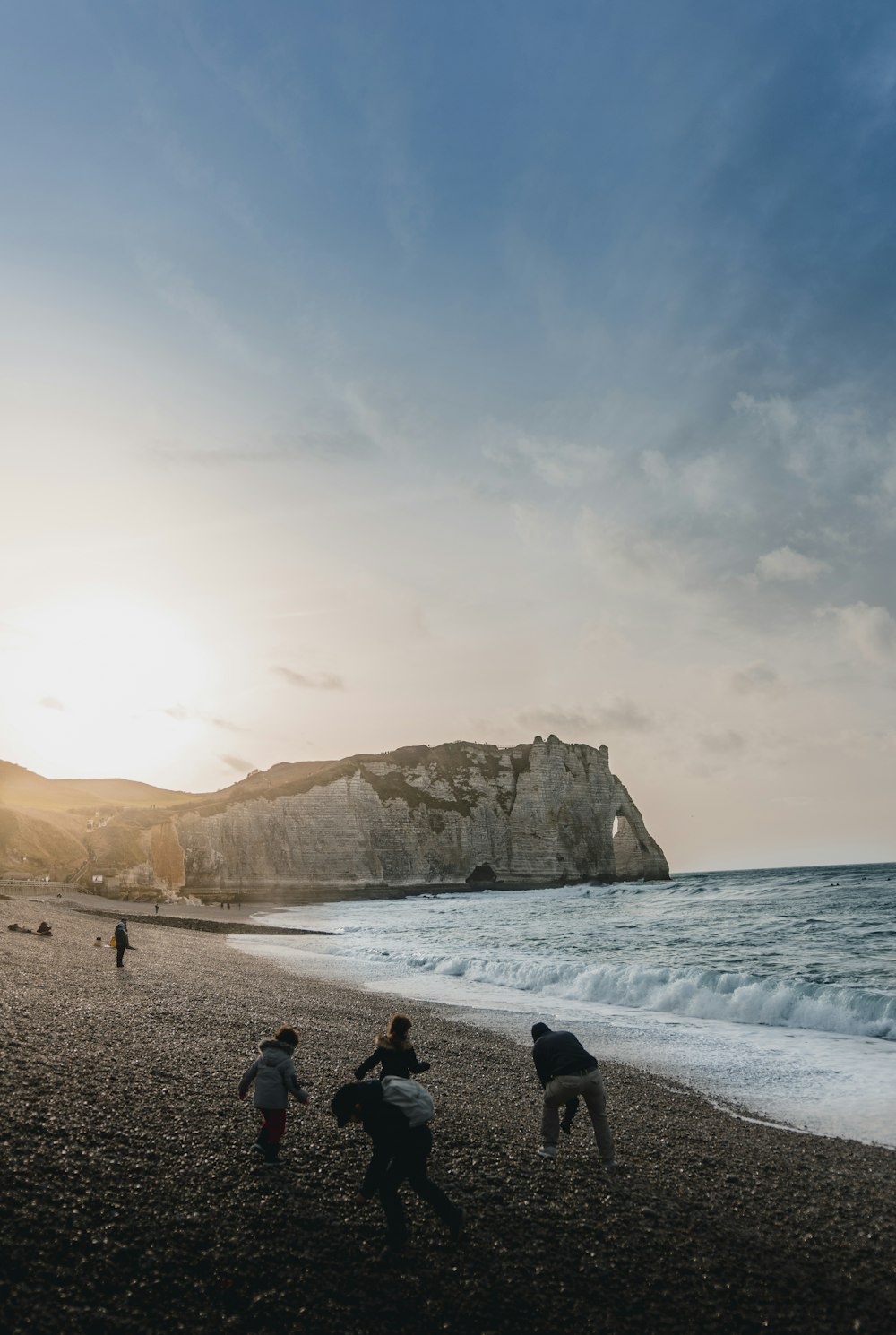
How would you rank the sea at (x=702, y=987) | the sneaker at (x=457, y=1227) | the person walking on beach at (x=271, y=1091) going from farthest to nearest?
the sea at (x=702, y=987)
the person walking on beach at (x=271, y=1091)
the sneaker at (x=457, y=1227)

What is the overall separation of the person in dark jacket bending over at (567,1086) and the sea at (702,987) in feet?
14.1

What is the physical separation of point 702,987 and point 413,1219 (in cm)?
1810

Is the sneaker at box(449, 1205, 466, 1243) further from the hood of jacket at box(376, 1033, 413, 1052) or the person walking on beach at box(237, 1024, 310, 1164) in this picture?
the person walking on beach at box(237, 1024, 310, 1164)

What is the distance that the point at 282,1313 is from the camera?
5.24 m

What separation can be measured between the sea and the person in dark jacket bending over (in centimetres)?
428

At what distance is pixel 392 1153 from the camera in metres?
6.17

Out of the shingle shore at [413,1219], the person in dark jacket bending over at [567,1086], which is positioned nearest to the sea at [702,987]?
the shingle shore at [413,1219]

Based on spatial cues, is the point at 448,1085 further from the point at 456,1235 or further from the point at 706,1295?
the point at 706,1295

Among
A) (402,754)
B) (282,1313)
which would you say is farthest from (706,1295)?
(402,754)

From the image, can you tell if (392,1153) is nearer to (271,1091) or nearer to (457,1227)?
(457,1227)

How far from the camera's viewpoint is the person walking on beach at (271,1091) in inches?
295

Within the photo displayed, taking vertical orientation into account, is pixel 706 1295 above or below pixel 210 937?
above

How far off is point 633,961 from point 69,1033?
21.9 metres

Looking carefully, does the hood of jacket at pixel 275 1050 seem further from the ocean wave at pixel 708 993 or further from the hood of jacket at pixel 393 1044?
the ocean wave at pixel 708 993
